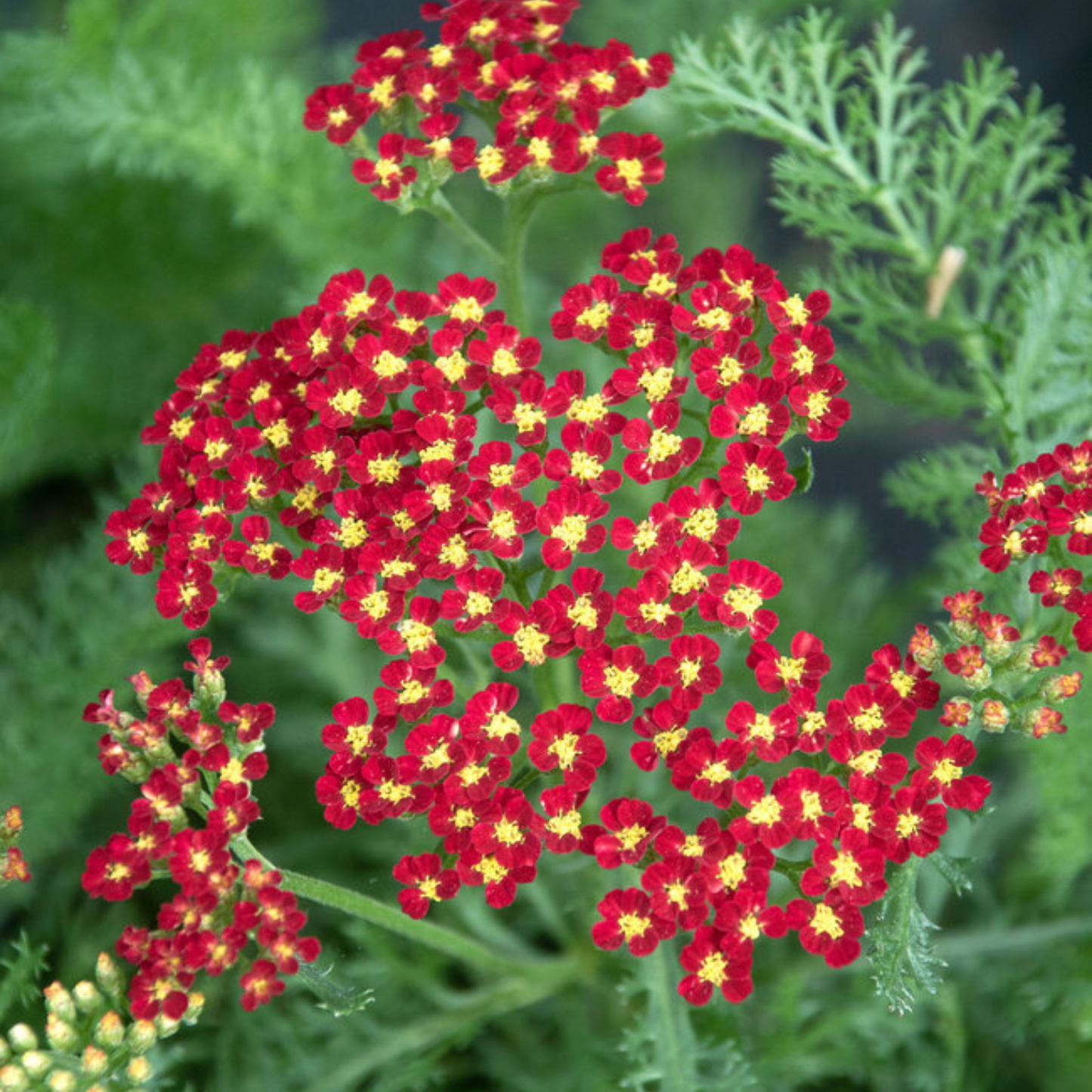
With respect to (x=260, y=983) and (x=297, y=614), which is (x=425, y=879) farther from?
(x=297, y=614)

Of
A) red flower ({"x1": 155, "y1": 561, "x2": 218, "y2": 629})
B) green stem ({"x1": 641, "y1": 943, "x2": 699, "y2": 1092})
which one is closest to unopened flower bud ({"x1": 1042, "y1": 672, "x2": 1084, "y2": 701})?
green stem ({"x1": 641, "y1": 943, "x2": 699, "y2": 1092})

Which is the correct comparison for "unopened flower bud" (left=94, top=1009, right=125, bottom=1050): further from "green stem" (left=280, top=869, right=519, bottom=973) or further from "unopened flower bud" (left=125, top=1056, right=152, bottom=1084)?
"green stem" (left=280, top=869, right=519, bottom=973)

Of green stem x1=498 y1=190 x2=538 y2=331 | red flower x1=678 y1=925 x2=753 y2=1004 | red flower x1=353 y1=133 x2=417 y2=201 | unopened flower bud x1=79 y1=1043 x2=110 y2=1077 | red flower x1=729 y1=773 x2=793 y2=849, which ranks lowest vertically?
red flower x1=678 y1=925 x2=753 y2=1004

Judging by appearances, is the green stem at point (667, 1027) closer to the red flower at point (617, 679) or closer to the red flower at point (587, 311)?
the red flower at point (617, 679)

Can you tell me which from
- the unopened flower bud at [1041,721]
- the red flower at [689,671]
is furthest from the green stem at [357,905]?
the unopened flower bud at [1041,721]

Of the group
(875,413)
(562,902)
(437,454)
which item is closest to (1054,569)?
(437,454)
